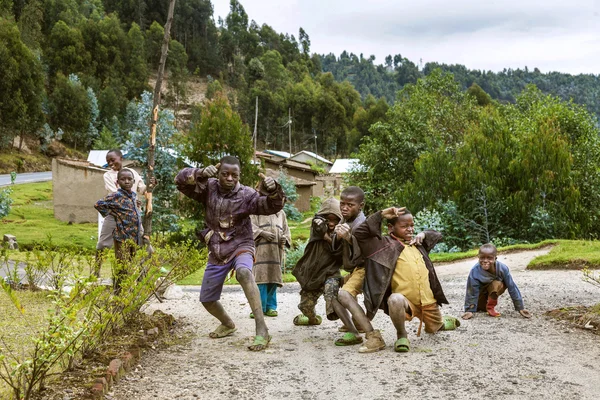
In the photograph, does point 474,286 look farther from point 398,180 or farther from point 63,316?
point 398,180

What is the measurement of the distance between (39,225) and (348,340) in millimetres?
24348

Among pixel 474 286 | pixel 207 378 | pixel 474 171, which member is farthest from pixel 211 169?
→ pixel 474 171

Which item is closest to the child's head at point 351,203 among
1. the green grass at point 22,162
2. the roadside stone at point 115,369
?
the roadside stone at point 115,369

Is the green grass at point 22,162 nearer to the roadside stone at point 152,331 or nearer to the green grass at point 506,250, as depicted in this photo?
the green grass at point 506,250

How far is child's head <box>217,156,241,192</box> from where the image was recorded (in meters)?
6.35

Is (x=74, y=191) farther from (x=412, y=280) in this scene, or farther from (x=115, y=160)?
(x=412, y=280)

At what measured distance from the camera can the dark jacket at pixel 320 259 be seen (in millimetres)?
6609

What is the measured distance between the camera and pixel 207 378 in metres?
5.07

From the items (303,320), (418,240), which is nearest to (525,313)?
(418,240)

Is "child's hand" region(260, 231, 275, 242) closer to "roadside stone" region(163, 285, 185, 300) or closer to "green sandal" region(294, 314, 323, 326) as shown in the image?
"green sandal" region(294, 314, 323, 326)

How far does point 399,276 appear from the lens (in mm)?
6012

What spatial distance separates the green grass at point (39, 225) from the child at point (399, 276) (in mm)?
15080

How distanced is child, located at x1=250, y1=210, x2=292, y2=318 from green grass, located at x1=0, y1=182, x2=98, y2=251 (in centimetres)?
1255

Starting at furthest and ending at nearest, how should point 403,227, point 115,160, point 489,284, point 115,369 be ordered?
point 115,160 → point 489,284 → point 403,227 → point 115,369
